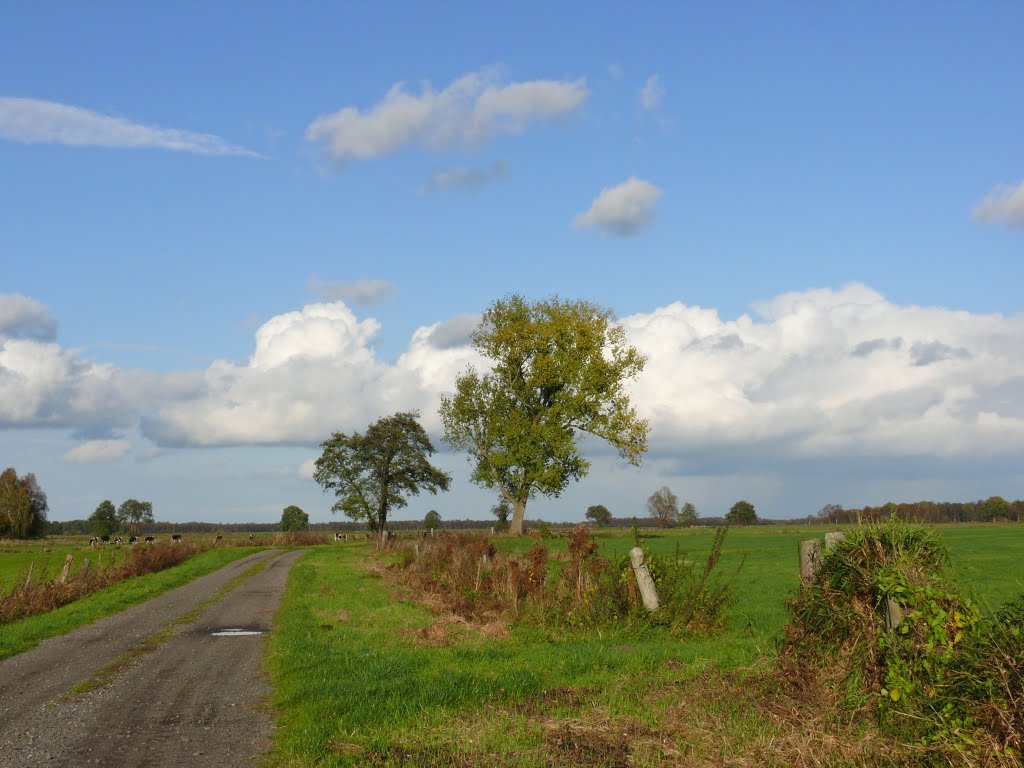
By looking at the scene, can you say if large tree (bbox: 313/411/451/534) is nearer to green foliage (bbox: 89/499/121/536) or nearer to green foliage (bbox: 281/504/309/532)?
green foliage (bbox: 281/504/309/532)

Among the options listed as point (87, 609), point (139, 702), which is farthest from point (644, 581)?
point (87, 609)

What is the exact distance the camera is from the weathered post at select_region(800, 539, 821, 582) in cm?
1125

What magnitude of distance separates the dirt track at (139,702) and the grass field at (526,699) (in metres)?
0.60

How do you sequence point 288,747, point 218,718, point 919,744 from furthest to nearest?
point 218,718 < point 288,747 < point 919,744

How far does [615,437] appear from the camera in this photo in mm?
66312

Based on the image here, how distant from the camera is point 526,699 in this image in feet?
36.8

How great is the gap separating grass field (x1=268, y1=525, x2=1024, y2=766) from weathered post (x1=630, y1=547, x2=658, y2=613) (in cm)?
82

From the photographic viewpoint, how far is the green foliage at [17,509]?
371ft

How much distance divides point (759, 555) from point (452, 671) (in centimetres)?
3832

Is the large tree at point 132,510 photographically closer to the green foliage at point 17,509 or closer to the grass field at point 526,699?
the green foliage at point 17,509

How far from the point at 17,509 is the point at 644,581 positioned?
119756 mm

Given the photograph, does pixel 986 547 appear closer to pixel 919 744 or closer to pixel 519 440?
pixel 519 440

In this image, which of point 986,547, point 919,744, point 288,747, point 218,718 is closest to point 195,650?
point 218,718

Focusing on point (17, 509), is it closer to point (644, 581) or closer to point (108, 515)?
point (108, 515)
